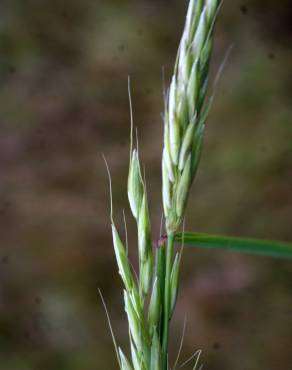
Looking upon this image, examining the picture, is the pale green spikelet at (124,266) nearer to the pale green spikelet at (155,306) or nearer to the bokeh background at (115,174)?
the pale green spikelet at (155,306)

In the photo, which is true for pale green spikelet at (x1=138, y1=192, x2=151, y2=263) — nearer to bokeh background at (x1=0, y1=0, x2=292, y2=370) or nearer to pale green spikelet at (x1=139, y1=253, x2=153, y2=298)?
pale green spikelet at (x1=139, y1=253, x2=153, y2=298)

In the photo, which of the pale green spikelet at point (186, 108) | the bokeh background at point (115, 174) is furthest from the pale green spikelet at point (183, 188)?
the bokeh background at point (115, 174)

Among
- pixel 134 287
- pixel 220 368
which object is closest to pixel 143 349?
pixel 134 287

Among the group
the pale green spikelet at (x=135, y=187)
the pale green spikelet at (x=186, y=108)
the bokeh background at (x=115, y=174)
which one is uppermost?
the pale green spikelet at (x=186, y=108)

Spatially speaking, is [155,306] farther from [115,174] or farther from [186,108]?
[115,174]

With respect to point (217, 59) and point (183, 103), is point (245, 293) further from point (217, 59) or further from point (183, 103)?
point (183, 103)

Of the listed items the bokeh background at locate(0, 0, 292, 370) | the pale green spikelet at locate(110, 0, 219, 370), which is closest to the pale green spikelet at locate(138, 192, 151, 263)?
the pale green spikelet at locate(110, 0, 219, 370)
